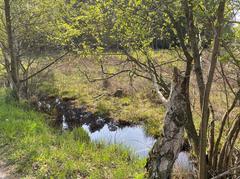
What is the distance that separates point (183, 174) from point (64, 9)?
7038mm

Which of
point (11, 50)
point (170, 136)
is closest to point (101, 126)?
point (11, 50)

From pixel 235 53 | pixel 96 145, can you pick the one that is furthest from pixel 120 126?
pixel 235 53

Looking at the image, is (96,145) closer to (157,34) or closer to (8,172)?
(8,172)

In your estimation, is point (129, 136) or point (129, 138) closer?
point (129, 138)

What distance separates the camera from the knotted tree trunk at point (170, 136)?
5938 mm

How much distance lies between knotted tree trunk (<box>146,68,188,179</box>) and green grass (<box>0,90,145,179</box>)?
2.33 feet

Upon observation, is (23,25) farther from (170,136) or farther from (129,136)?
(170,136)

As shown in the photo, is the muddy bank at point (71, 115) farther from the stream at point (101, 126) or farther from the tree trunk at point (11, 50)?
the tree trunk at point (11, 50)

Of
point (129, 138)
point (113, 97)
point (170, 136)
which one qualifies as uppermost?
point (170, 136)

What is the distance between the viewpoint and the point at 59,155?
776 centimetres

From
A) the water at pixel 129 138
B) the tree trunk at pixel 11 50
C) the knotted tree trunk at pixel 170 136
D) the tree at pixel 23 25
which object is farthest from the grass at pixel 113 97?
the knotted tree trunk at pixel 170 136

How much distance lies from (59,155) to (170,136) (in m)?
2.91

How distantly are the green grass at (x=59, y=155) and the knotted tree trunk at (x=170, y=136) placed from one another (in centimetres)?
71

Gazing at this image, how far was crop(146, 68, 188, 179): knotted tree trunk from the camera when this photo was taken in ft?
19.5
